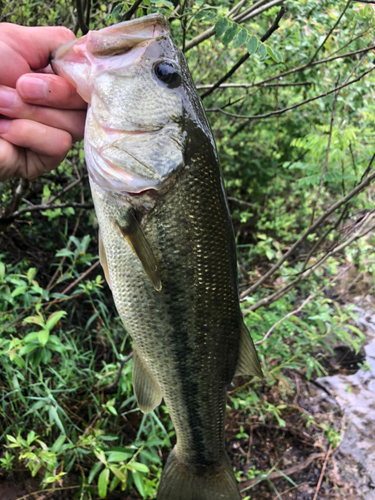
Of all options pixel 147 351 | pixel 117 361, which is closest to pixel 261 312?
pixel 117 361

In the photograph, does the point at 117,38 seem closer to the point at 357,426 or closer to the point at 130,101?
the point at 130,101

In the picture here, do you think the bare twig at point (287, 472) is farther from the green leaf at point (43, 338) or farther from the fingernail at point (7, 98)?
the fingernail at point (7, 98)

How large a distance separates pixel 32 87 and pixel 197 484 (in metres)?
1.92

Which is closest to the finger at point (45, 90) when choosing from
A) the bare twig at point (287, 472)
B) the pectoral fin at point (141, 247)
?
the pectoral fin at point (141, 247)

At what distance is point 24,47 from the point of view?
3.89ft

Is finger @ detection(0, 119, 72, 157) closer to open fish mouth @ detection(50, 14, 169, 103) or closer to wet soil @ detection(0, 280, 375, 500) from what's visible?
open fish mouth @ detection(50, 14, 169, 103)

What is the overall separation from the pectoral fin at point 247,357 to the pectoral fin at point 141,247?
1.78ft

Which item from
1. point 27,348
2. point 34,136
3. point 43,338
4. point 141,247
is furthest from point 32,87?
point 27,348

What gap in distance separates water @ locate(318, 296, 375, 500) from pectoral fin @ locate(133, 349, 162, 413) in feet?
7.69

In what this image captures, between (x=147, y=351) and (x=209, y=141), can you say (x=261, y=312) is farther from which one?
(x=209, y=141)

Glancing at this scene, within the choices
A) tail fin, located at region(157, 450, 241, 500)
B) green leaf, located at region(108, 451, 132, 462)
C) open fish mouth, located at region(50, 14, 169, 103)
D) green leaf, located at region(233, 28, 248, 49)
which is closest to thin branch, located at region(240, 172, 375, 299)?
green leaf, located at region(233, 28, 248, 49)

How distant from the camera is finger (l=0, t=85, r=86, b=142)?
1.19 metres

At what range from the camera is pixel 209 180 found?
1.30 m

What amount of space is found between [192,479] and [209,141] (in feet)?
5.39
